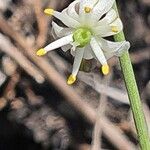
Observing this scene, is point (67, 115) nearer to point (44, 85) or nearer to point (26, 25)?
point (44, 85)

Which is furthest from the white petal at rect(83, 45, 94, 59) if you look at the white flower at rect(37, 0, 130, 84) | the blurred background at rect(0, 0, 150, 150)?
the blurred background at rect(0, 0, 150, 150)

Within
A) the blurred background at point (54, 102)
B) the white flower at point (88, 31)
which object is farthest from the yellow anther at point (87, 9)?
the blurred background at point (54, 102)

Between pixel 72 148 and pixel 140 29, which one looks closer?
pixel 72 148

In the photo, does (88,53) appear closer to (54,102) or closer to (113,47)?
(113,47)

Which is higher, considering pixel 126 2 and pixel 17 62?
pixel 17 62

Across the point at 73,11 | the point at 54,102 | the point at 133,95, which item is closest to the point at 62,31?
the point at 73,11

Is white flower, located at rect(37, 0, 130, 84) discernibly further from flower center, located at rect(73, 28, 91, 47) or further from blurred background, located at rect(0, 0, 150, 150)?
blurred background, located at rect(0, 0, 150, 150)

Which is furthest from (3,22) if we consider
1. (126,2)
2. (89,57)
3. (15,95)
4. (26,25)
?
(89,57)
